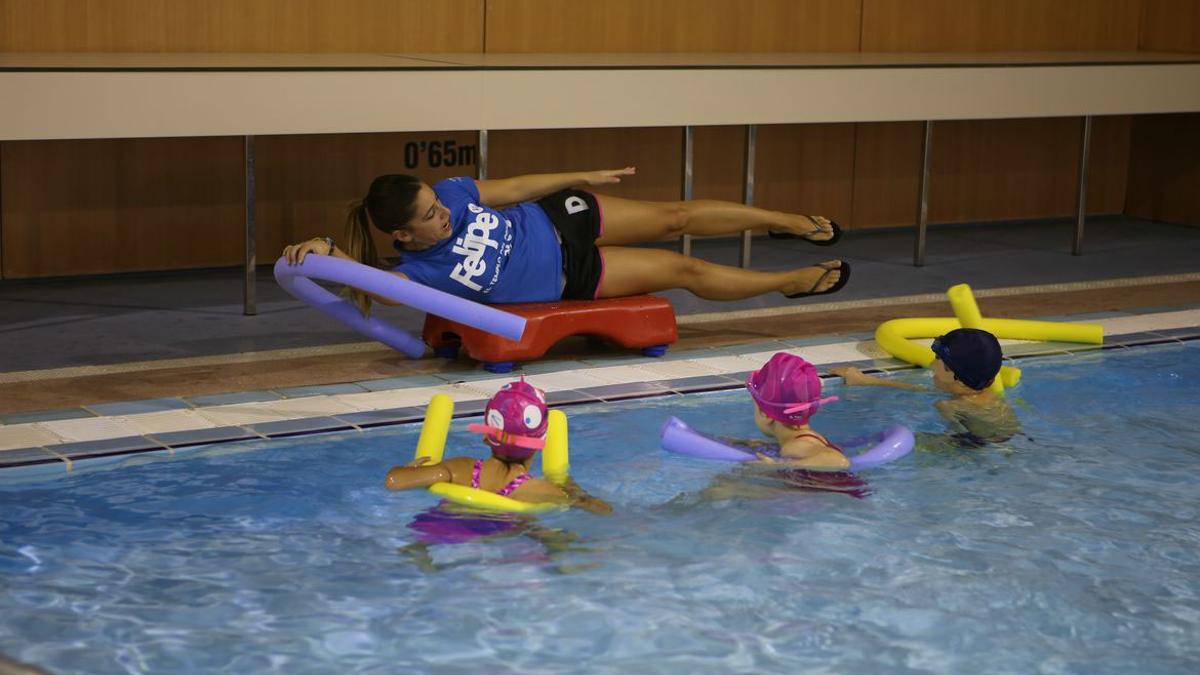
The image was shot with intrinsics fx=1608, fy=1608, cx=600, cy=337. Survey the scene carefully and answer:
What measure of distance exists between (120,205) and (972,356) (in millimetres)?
4402

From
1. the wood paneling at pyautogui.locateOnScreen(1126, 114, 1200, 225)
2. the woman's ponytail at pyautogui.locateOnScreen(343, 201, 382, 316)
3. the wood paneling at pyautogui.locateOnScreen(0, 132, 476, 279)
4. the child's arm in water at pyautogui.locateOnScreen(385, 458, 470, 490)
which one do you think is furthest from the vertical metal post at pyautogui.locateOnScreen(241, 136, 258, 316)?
the wood paneling at pyautogui.locateOnScreen(1126, 114, 1200, 225)

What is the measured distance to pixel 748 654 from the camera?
3779 mm

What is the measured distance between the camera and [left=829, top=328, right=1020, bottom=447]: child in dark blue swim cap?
5.61 m

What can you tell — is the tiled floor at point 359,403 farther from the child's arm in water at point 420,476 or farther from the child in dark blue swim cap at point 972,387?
the child's arm in water at point 420,476

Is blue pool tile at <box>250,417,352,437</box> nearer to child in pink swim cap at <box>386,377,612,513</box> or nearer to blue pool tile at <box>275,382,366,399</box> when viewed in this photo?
blue pool tile at <box>275,382,366,399</box>

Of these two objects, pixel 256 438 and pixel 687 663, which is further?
pixel 256 438

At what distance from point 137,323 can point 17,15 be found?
167 centimetres

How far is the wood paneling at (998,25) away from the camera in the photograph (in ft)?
32.5

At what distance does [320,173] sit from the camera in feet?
27.7

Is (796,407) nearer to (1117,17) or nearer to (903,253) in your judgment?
(903,253)

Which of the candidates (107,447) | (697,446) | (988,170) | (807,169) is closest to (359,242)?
(107,447)

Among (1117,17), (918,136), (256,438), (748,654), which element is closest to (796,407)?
(748,654)

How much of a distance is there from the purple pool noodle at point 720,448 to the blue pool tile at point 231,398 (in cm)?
148

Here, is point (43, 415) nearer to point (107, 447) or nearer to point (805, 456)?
point (107, 447)
